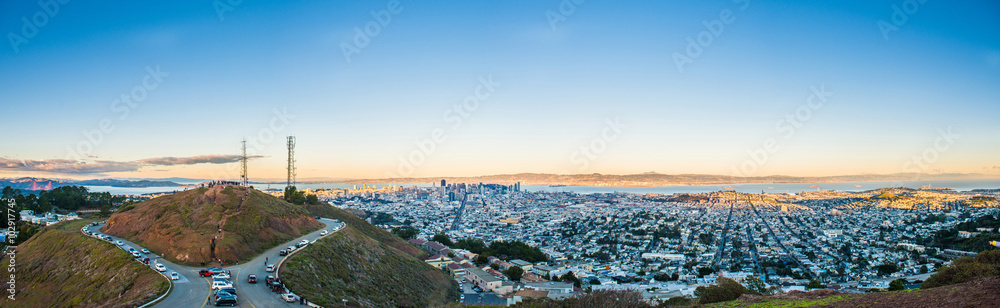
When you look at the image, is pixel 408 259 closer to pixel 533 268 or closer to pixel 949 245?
pixel 533 268

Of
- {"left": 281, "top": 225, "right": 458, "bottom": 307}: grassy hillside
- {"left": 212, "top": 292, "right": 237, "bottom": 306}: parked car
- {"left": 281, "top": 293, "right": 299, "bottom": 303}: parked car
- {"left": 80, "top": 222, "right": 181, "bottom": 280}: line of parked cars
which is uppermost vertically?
{"left": 80, "top": 222, "right": 181, "bottom": 280}: line of parked cars

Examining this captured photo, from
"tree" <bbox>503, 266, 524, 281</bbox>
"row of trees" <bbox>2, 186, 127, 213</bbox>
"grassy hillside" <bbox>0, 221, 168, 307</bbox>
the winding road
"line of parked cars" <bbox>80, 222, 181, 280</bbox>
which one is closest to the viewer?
the winding road

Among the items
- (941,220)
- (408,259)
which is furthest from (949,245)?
(408,259)

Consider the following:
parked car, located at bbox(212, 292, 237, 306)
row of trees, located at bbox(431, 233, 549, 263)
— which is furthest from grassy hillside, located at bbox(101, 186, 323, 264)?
row of trees, located at bbox(431, 233, 549, 263)

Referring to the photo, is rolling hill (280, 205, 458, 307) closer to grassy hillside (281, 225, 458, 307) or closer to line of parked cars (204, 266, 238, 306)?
grassy hillside (281, 225, 458, 307)

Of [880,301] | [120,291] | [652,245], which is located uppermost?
[880,301]

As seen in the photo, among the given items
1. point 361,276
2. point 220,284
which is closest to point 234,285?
point 220,284
